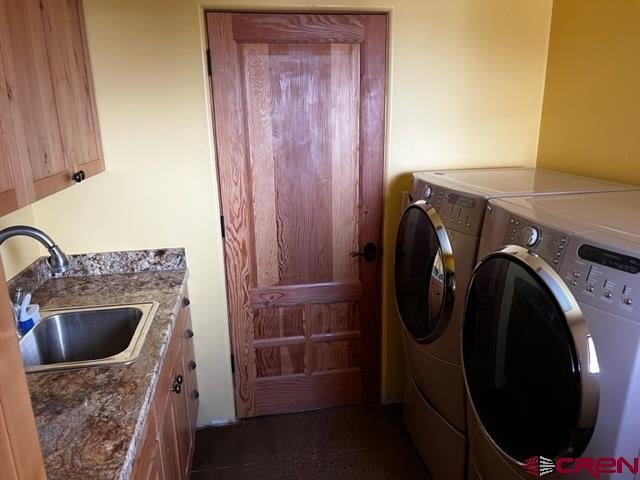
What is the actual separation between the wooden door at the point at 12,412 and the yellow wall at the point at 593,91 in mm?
2081

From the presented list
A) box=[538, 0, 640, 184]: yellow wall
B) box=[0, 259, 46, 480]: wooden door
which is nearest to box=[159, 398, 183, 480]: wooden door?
box=[0, 259, 46, 480]: wooden door

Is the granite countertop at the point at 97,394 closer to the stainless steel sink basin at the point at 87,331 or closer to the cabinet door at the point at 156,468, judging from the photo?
the stainless steel sink basin at the point at 87,331

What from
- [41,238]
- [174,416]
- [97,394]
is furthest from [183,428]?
[41,238]

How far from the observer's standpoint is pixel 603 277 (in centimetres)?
103

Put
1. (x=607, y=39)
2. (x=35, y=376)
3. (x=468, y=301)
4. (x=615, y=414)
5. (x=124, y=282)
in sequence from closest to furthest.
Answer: (x=615, y=414), (x=35, y=376), (x=468, y=301), (x=607, y=39), (x=124, y=282)

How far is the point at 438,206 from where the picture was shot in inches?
71.5

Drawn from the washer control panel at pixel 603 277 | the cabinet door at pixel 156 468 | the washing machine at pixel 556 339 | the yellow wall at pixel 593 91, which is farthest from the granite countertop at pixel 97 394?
the yellow wall at pixel 593 91

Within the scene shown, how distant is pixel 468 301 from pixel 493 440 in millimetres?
411

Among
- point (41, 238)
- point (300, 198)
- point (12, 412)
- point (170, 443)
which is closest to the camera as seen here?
point (12, 412)

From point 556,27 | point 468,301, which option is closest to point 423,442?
point 468,301

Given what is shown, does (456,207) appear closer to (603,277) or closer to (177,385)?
(603,277)

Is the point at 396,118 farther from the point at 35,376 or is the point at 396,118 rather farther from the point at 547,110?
the point at 35,376

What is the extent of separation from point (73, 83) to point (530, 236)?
1643mm

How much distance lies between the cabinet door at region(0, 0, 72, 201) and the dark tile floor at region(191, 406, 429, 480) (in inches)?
58.5
